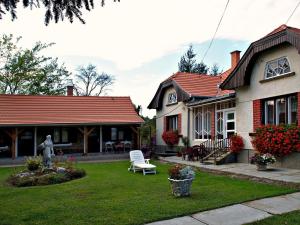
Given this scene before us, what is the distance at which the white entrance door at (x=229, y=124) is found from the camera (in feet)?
55.8

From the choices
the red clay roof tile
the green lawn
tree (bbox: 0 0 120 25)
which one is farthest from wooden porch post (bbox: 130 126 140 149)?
tree (bbox: 0 0 120 25)

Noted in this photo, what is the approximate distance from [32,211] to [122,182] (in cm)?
428

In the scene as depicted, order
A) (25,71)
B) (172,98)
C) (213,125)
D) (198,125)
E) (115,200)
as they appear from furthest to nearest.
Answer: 1. (25,71)
2. (172,98)
3. (198,125)
4. (213,125)
5. (115,200)

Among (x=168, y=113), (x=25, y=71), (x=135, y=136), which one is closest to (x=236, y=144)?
(x=168, y=113)

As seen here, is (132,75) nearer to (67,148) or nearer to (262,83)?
(67,148)

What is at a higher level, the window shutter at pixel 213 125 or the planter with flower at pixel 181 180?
the window shutter at pixel 213 125

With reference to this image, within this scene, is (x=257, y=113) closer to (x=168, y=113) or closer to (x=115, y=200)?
(x=115, y=200)

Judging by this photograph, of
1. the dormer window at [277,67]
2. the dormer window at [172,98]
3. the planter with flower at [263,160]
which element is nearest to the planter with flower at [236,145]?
the planter with flower at [263,160]

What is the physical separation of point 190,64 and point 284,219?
142 ft

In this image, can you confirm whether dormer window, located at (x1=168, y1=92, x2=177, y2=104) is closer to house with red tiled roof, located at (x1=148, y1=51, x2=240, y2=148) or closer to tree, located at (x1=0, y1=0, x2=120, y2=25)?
house with red tiled roof, located at (x1=148, y1=51, x2=240, y2=148)

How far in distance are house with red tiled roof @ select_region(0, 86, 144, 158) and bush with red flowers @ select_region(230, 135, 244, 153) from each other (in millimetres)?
8853

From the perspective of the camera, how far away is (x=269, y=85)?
46.3ft

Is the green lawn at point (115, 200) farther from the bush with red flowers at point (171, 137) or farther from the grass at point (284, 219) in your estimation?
the bush with red flowers at point (171, 137)

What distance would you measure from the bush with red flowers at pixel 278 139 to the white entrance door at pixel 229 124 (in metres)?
3.19
